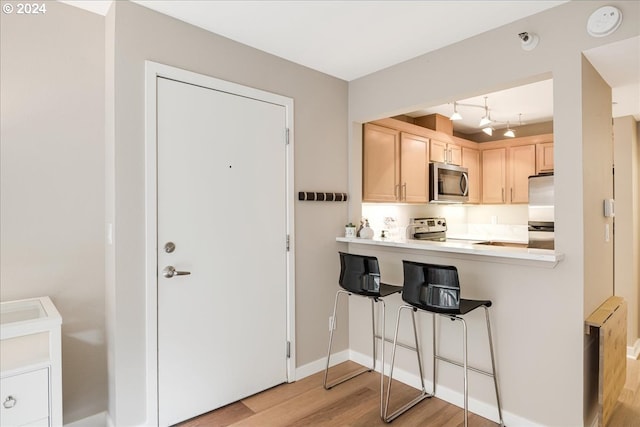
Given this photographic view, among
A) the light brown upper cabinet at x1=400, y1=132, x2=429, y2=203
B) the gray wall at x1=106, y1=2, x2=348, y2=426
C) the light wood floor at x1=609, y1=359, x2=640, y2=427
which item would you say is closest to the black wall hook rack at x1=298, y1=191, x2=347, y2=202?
the gray wall at x1=106, y1=2, x2=348, y2=426

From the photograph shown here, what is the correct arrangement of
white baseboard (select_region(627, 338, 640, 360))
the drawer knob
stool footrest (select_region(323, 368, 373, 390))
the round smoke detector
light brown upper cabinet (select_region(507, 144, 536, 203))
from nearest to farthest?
1. the drawer knob
2. the round smoke detector
3. stool footrest (select_region(323, 368, 373, 390))
4. white baseboard (select_region(627, 338, 640, 360))
5. light brown upper cabinet (select_region(507, 144, 536, 203))

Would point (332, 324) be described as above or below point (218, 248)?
below

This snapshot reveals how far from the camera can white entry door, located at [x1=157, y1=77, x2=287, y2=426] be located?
2176 millimetres

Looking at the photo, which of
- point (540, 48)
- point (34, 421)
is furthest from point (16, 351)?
point (540, 48)

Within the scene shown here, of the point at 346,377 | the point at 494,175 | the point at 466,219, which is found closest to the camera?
the point at 346,377

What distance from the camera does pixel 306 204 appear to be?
2.91 m

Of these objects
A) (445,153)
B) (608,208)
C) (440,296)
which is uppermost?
(445,153)

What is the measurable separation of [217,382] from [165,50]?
2.14 meters

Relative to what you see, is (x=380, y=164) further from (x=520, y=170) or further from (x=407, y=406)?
(x=520, y=170)

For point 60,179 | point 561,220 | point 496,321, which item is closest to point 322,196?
point 496,321

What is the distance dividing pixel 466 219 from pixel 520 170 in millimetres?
1233

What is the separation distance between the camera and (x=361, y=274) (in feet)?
8.43

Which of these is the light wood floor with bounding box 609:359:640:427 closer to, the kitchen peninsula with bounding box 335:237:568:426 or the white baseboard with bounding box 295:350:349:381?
the kitchen peninsula with bounding box 335:237:568:426

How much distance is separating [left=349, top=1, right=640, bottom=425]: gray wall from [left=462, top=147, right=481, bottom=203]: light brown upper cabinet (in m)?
2.41
